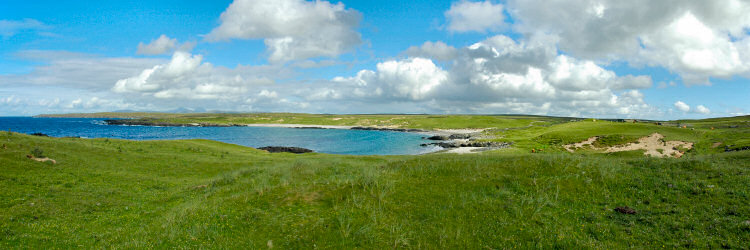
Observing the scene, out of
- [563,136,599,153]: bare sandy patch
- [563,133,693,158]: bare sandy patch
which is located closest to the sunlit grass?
[563,133,693,158]: bare sandy patch

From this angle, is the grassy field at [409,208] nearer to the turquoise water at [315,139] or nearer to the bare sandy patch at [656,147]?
the bare sandy patch at [656,147]

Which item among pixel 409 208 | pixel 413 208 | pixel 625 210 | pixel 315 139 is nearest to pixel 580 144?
pixel 625 210

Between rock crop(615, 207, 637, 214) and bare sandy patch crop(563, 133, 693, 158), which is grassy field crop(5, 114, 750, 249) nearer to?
rock crop(615, 207, 637, 214)

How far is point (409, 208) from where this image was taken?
14.4 meters

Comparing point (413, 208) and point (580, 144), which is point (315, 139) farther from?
point (413, 208)

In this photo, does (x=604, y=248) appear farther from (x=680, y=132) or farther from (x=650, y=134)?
(x=680, y=132)

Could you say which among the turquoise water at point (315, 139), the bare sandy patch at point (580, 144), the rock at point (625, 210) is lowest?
the turquoise water at point (315, 139)

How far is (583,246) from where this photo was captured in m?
10.4

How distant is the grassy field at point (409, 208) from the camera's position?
37.7 ft

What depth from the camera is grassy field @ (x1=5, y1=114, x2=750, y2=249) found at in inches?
453

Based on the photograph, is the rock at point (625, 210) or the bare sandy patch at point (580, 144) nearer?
the rock at point (625, 210)

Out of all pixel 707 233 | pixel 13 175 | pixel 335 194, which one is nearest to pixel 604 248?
pixel 707 233

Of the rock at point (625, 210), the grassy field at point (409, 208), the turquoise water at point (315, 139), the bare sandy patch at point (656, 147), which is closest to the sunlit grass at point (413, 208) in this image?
the grassy field at point (409, 208)

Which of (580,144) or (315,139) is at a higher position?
(580,144)
